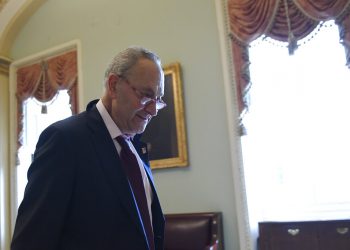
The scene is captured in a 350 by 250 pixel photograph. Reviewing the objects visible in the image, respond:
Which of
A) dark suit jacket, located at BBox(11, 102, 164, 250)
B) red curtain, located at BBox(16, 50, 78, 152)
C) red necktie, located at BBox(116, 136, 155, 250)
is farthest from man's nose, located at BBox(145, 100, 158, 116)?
red curtain, located at BBox(16, 50, 78, 152)

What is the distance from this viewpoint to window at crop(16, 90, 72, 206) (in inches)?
185

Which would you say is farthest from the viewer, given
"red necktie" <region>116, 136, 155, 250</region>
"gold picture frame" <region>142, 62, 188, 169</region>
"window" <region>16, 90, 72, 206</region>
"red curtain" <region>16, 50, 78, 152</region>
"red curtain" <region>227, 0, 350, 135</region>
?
"window" <region>16, 90, 72, 206</region>

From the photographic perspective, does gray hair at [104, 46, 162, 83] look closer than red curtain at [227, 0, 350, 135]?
Yes

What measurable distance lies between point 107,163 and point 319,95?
2.55 m

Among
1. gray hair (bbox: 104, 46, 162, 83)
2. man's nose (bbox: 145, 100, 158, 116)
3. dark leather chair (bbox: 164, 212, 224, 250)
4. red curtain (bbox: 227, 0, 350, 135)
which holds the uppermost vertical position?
red curtain (bbox: 227, 0, 350, 135)

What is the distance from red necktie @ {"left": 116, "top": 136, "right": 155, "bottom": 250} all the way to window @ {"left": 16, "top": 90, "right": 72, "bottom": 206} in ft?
10.7

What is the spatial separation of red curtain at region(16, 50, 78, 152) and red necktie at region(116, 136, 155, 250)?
10.1ft

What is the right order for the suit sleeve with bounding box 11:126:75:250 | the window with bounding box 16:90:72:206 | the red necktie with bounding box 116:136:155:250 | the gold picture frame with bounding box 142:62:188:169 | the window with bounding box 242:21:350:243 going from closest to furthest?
the suit sleeve with bounding box 11:126:75:250
the red necktie with bounding box 116:136:155:250
the window with bounding box 242:21:350:243
the gold picture frame with bounding box 142:62:188:169
the window with bounding box 16:90:72:206

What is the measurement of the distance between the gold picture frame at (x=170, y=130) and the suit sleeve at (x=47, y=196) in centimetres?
244

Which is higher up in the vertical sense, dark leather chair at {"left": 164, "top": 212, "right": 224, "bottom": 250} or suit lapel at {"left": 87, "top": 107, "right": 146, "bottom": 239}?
suit lapel at {"left": 87, "top": 107, "right": 146, "bottom": 239}

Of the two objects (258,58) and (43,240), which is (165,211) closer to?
(258,58)

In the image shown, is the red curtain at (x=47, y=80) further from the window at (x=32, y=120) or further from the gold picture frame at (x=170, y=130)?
the gold picture frame at (x=170, y=130)

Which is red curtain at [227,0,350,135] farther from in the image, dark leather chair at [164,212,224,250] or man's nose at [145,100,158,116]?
man's nose at [145,100,158,116]

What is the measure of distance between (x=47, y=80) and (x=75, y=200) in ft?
12.5
